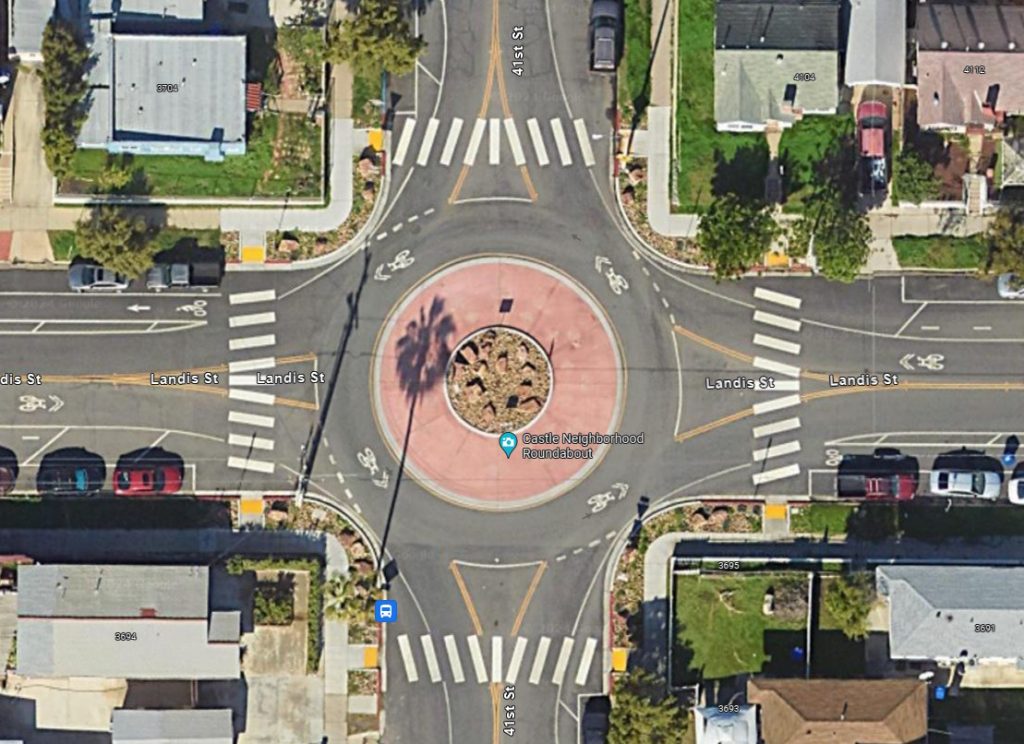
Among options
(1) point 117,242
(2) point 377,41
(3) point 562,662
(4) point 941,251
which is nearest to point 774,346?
(4) point 941,251

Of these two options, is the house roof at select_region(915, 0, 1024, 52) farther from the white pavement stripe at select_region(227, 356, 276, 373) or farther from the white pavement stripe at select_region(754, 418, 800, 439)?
the white pavement stripe at select_region(227, 356, 276, 373)

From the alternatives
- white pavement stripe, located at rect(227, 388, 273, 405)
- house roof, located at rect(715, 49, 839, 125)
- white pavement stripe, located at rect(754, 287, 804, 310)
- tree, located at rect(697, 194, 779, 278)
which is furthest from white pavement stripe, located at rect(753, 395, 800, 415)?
white pavement stripe, located at rect(227, 388, 273, 405)

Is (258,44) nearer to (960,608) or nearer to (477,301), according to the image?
(477,301)

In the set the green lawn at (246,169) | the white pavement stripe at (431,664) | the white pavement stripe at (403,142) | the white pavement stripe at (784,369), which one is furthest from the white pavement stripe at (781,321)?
the white pavement stripe at (431,664)

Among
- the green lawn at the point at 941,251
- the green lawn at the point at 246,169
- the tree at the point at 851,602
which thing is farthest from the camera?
the green lawn at the point at 941,251

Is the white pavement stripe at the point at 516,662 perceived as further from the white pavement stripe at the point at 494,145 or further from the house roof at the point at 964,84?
the house roof at the point at 964,84

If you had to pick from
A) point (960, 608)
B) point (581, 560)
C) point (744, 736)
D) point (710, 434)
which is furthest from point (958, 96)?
point (744, 736)

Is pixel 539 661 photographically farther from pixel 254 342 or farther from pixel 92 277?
pixel 92 277
